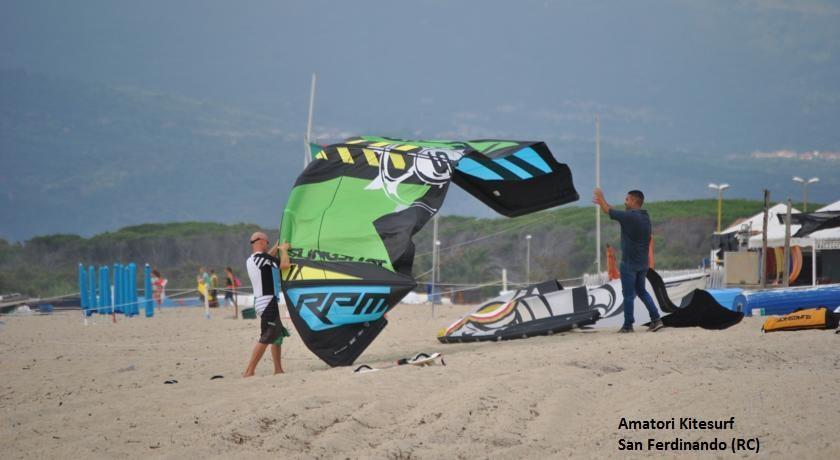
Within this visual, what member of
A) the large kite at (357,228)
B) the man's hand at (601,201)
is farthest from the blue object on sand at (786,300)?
the large kite at (357,228)

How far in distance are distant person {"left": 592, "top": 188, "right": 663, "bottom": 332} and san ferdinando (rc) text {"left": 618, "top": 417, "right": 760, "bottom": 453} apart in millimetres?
4717

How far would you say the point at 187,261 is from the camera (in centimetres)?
5912

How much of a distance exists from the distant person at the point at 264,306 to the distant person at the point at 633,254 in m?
3.46

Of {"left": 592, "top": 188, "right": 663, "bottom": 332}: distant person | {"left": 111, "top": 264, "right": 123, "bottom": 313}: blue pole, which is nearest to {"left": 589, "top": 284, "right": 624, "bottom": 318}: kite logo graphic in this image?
{"left": 592, "top": 188, "right": 663, "bottom": 332}: distant person

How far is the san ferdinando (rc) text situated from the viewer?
5.36 m

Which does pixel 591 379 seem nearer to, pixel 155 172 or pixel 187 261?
pixel 187 261

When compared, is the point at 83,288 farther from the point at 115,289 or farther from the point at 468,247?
the point at 468,247

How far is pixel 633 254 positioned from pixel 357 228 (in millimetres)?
2995

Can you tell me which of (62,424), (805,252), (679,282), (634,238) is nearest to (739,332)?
(634,238)

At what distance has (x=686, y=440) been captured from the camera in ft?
18.0

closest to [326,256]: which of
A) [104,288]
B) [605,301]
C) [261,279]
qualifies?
[261,279]

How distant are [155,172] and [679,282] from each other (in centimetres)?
14301

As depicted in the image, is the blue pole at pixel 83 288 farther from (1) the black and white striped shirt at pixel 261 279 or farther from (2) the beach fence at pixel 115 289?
(1) the black and white striped shirt at pixel 261 279

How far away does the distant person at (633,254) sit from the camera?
34.8 ft
